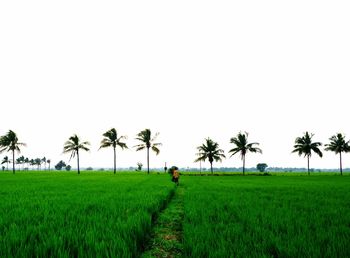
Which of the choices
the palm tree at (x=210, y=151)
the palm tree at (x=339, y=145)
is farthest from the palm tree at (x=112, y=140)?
the palm tree at (x=339, y=145)

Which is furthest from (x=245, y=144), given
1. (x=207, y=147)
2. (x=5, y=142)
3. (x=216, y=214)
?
(x=5, y=142)

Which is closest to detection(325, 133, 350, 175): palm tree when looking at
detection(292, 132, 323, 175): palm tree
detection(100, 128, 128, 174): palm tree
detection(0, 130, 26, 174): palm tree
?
detection(292, 132, 323, 175): palm tree

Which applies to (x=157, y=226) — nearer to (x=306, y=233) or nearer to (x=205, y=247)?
(x=205, y=247)

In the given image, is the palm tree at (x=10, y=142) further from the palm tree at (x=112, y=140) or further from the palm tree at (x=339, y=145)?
the palm tree at (x=339, y=145)

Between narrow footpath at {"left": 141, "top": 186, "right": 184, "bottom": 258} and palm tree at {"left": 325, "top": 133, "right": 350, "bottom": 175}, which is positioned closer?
narrow footpath at {"left": 141, "top": 186, "right": 184, "bottom": 258}

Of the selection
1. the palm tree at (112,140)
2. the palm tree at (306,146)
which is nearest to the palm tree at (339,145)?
the palm tree at (306,146)

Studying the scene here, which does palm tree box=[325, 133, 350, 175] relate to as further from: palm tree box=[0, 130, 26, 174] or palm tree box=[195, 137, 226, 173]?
palm tree box=[0, 130, 26, 174]

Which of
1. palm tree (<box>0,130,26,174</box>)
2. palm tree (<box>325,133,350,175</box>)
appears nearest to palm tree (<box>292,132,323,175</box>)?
palm tree (<box>325,133,350,175</box>)

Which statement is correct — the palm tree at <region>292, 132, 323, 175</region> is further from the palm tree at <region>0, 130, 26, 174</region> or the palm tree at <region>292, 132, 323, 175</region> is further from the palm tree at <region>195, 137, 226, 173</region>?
the palm tree at <region>0, 130, 26, 174</region>

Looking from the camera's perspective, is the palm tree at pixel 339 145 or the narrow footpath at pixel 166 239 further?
the palm tree at pixel 339 145

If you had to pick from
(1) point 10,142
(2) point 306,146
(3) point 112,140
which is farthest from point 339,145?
(1) point 10,142

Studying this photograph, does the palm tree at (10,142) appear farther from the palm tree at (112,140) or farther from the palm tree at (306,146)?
the palm tree at (306,146)

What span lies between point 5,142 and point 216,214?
201ft

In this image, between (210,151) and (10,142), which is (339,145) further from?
(10,142)
